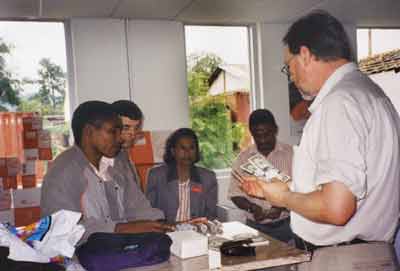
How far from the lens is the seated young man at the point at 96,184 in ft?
7.08

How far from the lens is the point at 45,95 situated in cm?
480

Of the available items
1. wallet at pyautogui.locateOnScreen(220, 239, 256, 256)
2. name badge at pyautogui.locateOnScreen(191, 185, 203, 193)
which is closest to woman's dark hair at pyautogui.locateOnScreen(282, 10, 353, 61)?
wallet at pyautogui.locateOnScreen(220, 239, 256, 256)

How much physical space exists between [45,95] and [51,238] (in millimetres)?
3295

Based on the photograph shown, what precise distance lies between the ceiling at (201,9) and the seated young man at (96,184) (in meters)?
2.09

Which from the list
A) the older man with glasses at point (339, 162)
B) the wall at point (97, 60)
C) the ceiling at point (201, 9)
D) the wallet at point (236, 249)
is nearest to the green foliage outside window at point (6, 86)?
the ceiling at point (201, 9)

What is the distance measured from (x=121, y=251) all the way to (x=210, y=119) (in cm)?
357

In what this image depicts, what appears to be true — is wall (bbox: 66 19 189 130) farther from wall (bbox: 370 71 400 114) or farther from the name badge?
wall (bbox: 370 71 400 114)

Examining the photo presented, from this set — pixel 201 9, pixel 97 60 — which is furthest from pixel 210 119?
pixel 97 60

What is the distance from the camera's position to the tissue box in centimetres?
204

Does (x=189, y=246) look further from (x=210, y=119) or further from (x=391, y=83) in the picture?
(x=391, y=83)

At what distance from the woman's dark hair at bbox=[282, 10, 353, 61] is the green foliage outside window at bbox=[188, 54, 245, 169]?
3.66 metres

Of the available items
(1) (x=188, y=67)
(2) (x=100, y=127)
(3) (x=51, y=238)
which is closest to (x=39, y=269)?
(3) (x=51, y=238)

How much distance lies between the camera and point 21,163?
14.8ft

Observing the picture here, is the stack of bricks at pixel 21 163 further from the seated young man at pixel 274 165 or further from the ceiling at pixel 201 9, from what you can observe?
the seated young man at pixel 274 165
